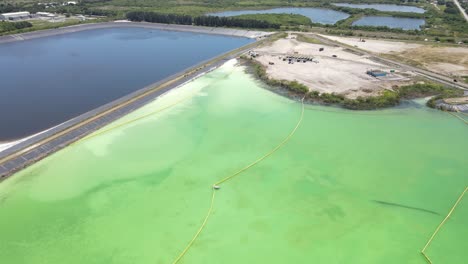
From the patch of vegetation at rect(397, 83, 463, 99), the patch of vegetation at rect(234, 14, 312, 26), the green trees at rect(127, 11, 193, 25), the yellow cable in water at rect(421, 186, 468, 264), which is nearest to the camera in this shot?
the yellow cable in water at rect(421, 186, 468, 264)

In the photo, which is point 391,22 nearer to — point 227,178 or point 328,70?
point 328,70

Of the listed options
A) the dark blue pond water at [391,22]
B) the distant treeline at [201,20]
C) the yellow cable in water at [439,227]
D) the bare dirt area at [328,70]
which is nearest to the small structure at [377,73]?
the bare dirt area at [328,70]

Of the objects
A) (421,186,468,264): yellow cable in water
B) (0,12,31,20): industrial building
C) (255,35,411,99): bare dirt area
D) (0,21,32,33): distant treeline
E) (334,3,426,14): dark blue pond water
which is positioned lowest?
(421,186,468,264): yellow cable in water

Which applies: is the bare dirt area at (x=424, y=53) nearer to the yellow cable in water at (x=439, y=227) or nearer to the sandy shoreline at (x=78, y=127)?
the yellow cable in water at (x=439, y=227)

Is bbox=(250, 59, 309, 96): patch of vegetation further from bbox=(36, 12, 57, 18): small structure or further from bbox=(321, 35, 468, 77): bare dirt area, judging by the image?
bbox=(36, 12, 57, 18): small structure

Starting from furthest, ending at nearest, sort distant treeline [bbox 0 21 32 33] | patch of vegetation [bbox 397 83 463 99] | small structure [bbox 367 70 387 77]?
distant treeline [bbox 0 21 32 33] → small structure [bbox 367 70 387 77] → patch of vegetation [bbox 397 83 463 99]

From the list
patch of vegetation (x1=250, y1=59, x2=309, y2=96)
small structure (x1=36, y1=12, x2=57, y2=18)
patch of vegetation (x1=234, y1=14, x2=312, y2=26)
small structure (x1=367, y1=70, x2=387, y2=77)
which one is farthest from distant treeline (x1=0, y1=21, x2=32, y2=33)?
small structure (x1=367, y1=70, x2=387, y2=77)
